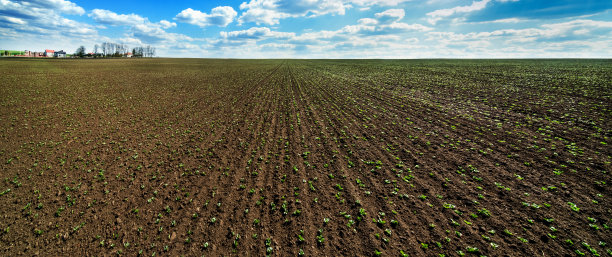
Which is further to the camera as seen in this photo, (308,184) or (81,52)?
(81,52)

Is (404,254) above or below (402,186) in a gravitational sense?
below

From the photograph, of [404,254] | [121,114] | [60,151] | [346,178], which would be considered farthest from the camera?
[121,114]

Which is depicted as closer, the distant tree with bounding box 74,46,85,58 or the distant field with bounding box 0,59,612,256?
the distant field with bounding box 0,59,612,256

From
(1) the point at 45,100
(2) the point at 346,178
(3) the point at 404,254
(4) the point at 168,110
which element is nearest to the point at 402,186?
(2) the point at 346,178

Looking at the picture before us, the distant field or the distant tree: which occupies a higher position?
the distant tree

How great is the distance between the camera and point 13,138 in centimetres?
1455

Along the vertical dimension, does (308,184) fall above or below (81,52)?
below

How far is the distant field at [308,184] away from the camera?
718 centimetres

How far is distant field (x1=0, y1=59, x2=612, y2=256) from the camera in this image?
7.18 meters

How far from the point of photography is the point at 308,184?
998cm

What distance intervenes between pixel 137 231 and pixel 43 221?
11.6ft

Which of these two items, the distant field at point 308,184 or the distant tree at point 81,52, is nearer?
the distant field at point 308,184

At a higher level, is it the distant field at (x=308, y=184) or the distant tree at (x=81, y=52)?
the distant tree at (x=81, y=52)

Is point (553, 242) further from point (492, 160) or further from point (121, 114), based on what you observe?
point (121, 114)
